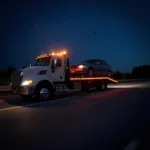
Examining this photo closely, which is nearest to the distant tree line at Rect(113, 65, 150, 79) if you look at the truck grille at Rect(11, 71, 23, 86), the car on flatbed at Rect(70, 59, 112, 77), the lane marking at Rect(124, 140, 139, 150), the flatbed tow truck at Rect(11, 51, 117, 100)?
the car on flatbed at Rect(70, 59, 112, 77)

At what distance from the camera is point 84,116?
6598 mm

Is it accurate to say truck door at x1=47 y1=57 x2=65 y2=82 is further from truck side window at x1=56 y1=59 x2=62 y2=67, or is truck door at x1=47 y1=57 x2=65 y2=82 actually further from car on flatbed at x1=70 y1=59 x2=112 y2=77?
car on flatbed at x1=70 y1=59 x2=112 y2=77

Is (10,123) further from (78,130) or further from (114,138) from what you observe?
(114,138)

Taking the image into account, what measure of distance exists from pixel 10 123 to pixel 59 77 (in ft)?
20.3

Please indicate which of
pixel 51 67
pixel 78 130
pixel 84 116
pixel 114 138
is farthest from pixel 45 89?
pixel 114 138

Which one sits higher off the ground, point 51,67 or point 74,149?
point 51,67

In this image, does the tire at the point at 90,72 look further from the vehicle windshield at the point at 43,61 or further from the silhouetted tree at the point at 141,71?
the silhouetted tree at the point at 141,71

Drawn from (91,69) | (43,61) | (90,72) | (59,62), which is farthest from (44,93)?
(91,69)

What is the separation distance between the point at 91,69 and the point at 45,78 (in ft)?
17.1

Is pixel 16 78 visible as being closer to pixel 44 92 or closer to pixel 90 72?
pixel 44 92

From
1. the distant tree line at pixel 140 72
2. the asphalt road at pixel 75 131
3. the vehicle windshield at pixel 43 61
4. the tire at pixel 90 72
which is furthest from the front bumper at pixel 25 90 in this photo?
the distant tree line at pixel 140 72

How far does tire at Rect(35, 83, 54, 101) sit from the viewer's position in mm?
10484

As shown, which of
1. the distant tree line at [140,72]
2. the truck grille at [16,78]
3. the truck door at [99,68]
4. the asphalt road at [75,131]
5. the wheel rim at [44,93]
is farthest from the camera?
the distant tree line at [140,72]

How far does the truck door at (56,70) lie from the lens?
11391 millimetres
